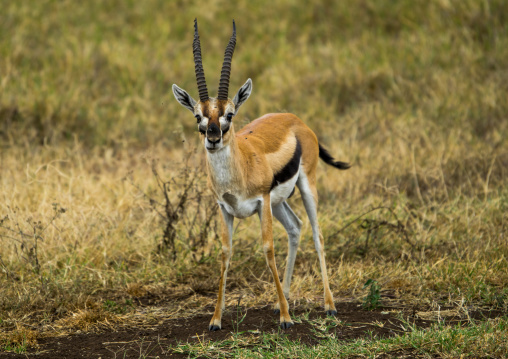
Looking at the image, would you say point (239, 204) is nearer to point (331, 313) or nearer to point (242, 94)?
point (242, 94)

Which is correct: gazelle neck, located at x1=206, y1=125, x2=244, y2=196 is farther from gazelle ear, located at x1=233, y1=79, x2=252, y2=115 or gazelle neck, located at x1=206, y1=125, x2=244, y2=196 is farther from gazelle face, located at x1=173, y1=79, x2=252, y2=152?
gazelle ear, located at x1=233, y1=79, x2=252, y2=115

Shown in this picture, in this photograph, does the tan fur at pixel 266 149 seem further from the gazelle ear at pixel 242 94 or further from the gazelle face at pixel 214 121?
the gazelle ear at pixel 242 94

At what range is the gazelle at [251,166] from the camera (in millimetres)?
4738

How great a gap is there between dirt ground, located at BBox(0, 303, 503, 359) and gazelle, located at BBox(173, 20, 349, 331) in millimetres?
159

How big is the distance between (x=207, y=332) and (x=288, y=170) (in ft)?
4.98

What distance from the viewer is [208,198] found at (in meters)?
7.11

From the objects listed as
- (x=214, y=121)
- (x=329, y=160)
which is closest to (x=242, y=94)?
(x=214, y=121)

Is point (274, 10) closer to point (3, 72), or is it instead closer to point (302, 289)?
point (3, 72)

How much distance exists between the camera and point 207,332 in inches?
196

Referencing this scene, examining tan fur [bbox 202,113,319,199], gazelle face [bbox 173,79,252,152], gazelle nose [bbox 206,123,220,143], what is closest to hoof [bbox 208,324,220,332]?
tan fur [bbox 202,113,319,199]

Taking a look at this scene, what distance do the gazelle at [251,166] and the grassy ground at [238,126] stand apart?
75 cm

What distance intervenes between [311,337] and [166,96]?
8.51 metres

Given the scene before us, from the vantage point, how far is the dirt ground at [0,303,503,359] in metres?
4.66

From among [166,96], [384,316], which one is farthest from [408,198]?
[166,96]
